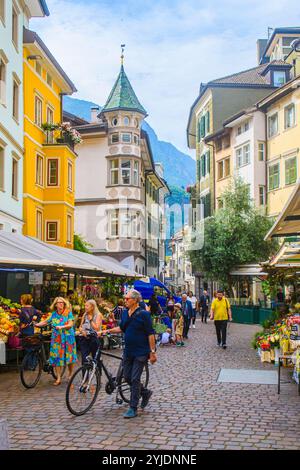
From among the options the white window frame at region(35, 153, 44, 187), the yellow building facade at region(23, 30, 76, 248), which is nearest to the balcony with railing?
the yellow building facade at region(23, 30, 76, 248)

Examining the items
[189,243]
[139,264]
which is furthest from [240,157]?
[139,264]

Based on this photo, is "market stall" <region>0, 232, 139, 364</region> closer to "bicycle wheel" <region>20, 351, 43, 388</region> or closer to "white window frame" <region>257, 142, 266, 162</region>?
"bicycle wheel" <region>20, 351, 43, 388</region>

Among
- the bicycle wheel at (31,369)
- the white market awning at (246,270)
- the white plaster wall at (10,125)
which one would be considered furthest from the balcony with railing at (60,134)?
the bicycle wheel at (31,369)

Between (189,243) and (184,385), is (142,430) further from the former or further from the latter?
(189,243)

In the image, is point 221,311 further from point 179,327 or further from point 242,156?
point 242,156

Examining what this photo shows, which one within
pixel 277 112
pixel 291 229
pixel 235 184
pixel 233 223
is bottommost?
pixel 291 229

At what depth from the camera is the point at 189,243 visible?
41.7 meters

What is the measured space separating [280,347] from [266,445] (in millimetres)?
7188

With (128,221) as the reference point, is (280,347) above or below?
below

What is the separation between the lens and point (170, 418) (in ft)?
29.0

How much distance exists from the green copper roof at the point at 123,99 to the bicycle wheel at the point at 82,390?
3727cm

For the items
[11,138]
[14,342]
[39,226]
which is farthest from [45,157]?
[14,342]

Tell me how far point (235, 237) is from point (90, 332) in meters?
29.1

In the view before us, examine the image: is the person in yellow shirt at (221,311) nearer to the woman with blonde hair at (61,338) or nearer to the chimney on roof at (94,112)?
the woman with blonde hair at (61,338)
